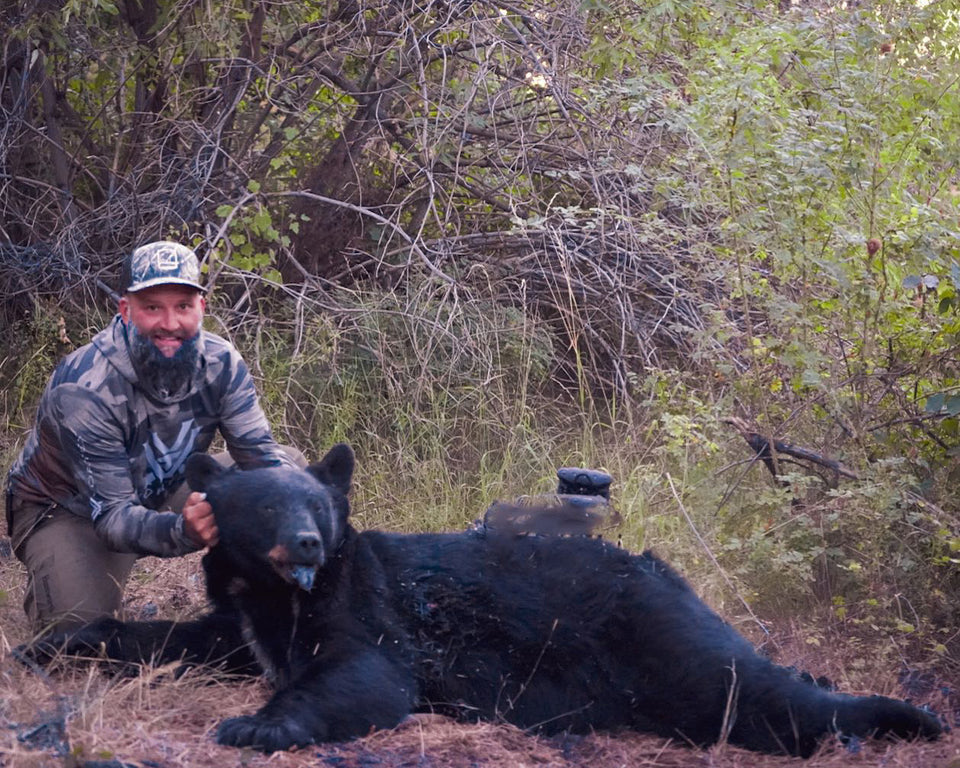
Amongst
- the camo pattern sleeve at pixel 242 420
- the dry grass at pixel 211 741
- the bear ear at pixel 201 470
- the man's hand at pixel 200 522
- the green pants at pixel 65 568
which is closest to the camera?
the dry grass at pixel 211 741

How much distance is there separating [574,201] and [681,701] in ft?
13.8

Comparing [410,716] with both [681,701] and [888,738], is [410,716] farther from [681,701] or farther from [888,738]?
[888,738]

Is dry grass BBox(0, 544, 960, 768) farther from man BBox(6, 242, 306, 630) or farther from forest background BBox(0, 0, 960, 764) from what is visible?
forest background BBox(0, 0, 960, 764)

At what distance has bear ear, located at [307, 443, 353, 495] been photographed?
12.5ft

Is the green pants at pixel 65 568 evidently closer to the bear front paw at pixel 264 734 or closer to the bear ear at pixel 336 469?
the bear ear at pixel 336 469

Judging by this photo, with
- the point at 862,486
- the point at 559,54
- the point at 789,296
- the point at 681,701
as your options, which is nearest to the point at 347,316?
the point at 559,54

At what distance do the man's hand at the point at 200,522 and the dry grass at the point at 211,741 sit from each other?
417mm

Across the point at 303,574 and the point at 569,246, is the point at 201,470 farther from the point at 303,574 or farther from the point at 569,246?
the point at 569,246

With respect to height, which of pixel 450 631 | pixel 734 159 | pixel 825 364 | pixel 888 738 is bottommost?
pixel 888 738

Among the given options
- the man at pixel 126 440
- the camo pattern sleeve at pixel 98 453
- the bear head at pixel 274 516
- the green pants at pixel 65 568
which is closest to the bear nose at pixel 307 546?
the bear head at pixel 274 516

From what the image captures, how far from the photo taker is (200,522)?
11.6ft

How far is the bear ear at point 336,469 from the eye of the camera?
380 centimetres

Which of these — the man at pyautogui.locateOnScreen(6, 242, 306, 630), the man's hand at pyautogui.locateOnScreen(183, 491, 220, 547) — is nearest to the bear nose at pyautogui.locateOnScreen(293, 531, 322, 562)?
the man's hand at pyautogui.locateOnScreen(183, 491, 220, 547)

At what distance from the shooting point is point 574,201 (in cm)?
716
